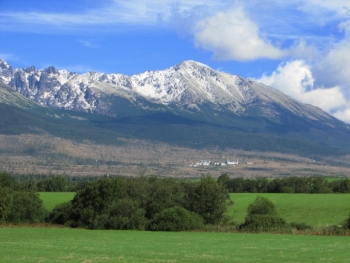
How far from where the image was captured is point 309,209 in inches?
3501

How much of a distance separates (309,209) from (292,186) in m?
50.3

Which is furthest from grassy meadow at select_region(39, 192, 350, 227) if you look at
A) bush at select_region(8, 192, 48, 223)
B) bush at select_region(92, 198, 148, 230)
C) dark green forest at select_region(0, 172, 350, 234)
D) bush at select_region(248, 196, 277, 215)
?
bush at select_region(92, 198, 148, 230)

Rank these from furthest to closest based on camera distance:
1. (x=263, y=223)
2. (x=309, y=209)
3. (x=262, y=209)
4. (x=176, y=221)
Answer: (x=309, y=209) → (x=262, y=209) → (x=176, y=221) → (x=263, y=223)

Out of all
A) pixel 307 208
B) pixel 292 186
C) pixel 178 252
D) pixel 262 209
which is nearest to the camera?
pixel 178 252

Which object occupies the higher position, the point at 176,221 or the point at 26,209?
the point at 26,209

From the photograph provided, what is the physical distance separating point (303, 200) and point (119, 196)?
35.9 m

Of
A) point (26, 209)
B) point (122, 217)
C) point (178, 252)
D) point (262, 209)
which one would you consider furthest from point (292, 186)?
point (178, 252)

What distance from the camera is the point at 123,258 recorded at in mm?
35000

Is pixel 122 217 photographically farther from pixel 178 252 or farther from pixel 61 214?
pixel 178 252

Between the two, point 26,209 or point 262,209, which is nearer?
point 262,209

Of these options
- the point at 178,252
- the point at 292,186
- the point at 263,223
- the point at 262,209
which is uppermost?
the point at 292,186

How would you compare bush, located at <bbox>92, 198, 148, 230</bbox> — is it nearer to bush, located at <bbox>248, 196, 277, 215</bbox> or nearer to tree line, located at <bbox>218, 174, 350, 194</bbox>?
bush, located at <bbox>248, 196, 277, 215</bbox>

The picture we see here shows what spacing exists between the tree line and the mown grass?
32065mm

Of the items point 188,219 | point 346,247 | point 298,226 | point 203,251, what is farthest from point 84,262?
point 298,226
